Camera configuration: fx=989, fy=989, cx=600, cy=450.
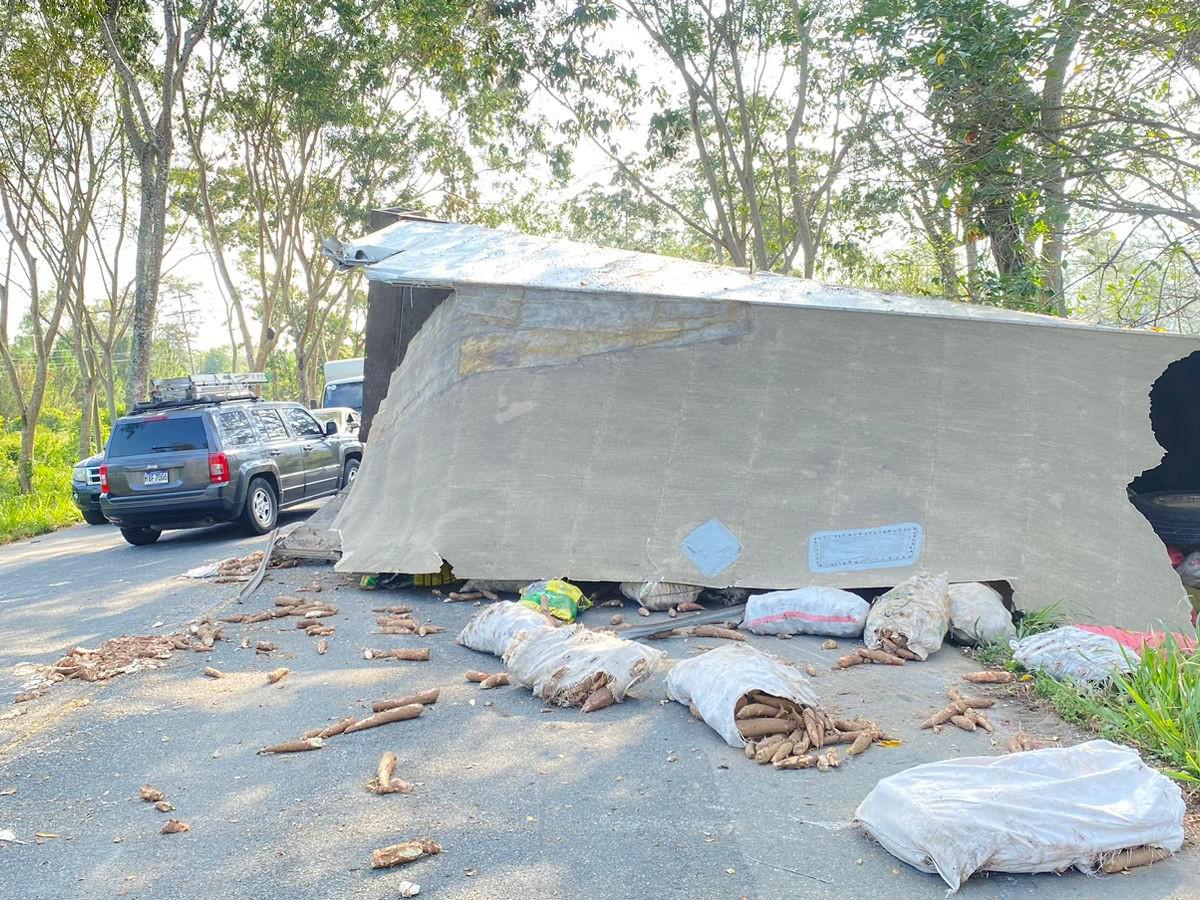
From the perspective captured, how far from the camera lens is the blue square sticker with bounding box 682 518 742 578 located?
25.2 feet

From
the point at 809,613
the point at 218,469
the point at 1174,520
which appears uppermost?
the point at 218,469

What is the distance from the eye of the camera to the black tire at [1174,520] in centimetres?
844

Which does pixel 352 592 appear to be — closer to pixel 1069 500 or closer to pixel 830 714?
pixel 830 714

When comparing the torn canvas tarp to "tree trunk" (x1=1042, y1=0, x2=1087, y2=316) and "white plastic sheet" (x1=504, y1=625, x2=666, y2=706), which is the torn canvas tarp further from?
"tree trunk" (x1=1042, y1=0, x2=1087, y2=316)

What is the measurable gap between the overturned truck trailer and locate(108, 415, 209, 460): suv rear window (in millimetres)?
4651

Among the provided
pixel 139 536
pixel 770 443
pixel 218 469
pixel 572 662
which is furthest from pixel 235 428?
pixel 572 662

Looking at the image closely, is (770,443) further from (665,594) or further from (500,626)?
(500,626)

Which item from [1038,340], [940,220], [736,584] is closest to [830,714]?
[736,584]

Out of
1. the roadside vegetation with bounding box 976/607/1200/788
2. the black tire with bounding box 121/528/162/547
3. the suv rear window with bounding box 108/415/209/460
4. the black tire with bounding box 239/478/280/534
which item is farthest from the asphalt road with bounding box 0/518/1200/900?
the black tire with bounding box 121/528/162/547

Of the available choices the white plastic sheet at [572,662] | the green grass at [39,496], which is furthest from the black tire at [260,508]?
the white plastic sheet at [572,662]

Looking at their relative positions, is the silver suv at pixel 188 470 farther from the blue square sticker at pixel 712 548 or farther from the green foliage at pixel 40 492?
the blue square sticker at pixel 712 548

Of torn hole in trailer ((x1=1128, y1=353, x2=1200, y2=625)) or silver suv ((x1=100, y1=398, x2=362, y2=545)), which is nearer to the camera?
torn hole in trailer ((x1=1128, y1=353, x2=1200, y2=625))

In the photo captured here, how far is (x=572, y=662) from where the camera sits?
5.71 meters

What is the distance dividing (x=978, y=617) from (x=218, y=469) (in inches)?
378
